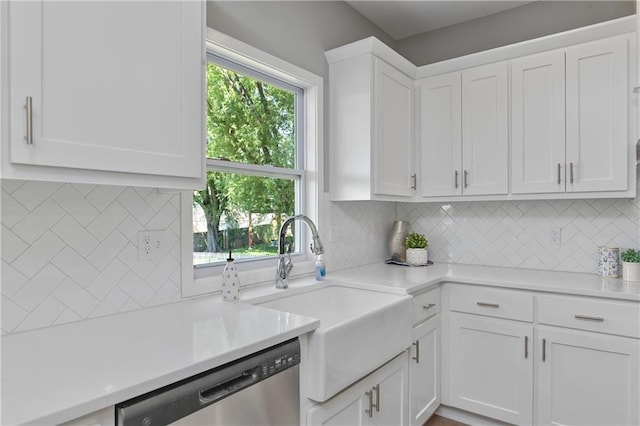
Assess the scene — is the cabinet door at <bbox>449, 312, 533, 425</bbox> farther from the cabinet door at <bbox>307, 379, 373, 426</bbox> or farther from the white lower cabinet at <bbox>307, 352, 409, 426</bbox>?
the cabinet door at <bbox>307, 379, 373, 426</bbox>

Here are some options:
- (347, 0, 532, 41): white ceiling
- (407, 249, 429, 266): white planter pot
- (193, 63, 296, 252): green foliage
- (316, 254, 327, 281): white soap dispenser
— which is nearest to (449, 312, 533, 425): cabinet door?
(407, 249, 429, 266): white planter pot

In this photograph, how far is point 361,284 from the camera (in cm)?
220

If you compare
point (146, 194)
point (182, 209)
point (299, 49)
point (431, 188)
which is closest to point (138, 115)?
point (146, 194)

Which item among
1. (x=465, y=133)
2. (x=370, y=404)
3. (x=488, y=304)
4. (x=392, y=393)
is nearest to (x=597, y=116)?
(x=465, y=133)

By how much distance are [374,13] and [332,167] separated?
1.32 metres

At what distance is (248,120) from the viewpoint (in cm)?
218

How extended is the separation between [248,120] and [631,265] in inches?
92.2

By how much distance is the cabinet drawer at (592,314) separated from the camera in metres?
1.92

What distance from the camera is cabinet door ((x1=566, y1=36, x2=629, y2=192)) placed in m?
2.21

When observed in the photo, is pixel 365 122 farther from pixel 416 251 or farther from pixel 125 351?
pixel 125 351

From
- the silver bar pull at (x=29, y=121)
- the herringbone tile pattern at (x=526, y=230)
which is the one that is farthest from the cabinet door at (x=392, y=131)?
the silver bar pull at (x=29, y=121)

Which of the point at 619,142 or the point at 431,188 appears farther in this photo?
the point at 431,188

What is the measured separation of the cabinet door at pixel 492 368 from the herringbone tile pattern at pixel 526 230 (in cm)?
71

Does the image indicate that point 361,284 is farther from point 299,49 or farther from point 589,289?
point 299,49
